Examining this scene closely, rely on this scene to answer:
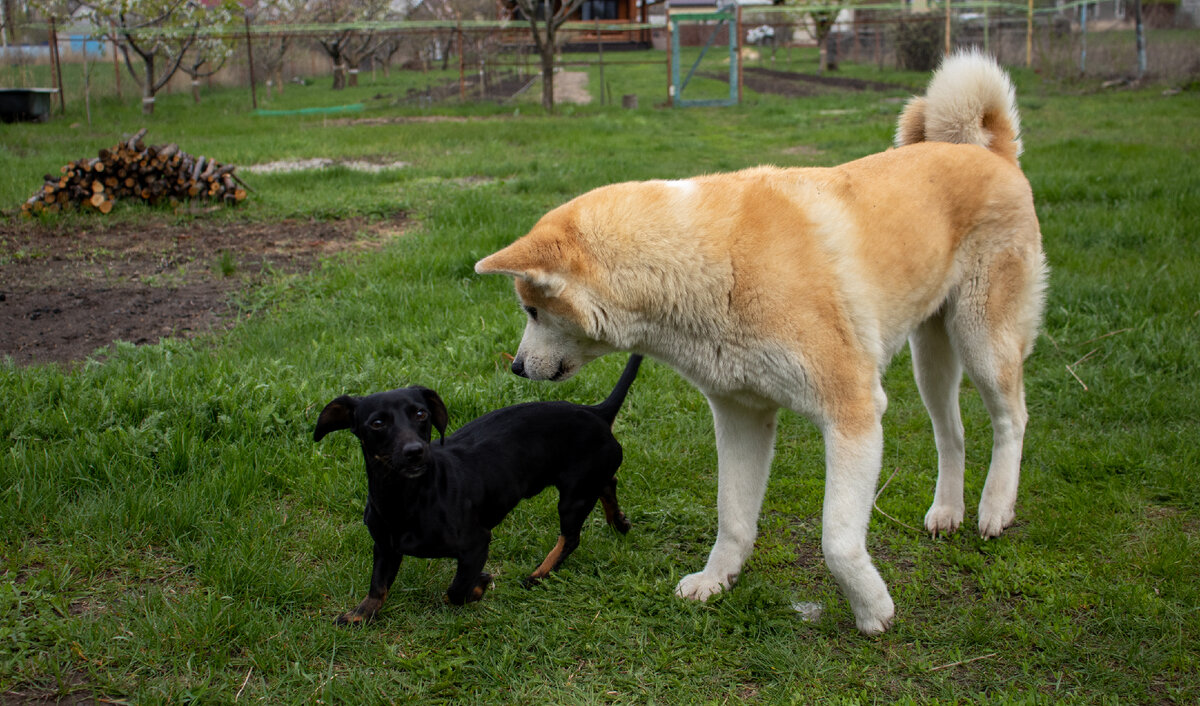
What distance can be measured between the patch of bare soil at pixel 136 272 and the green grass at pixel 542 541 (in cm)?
47

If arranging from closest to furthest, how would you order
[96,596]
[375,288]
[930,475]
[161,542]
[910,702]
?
[910,702] → [96,596] → [161,542] → [930,475] → [375,288]

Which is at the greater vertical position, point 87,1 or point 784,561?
point 87,1

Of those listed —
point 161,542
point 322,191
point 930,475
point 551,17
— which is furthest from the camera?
point 551,17

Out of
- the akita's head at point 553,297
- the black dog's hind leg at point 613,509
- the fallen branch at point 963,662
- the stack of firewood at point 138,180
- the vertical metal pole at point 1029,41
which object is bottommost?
the fallen branch at point 963,662

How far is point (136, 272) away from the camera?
6.86 meters

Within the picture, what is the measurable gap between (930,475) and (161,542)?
10.9 feet

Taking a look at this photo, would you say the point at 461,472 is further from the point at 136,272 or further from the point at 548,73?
the point at 548,73

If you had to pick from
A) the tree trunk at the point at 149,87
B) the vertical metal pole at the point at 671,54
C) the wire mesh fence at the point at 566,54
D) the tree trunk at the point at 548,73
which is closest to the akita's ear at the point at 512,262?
the wire mesh fence at the point at 566,54

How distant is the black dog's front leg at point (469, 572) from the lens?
2920 millimetres

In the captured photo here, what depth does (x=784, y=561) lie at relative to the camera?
343 cm

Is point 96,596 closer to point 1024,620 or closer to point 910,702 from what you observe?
point 910,702

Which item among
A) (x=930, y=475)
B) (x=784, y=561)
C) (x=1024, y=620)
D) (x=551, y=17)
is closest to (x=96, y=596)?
(x=784, y=561)

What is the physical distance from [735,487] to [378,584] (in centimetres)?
133

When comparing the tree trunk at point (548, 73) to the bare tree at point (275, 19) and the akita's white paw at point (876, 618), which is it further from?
the akita's white paw at point (876, 618)
